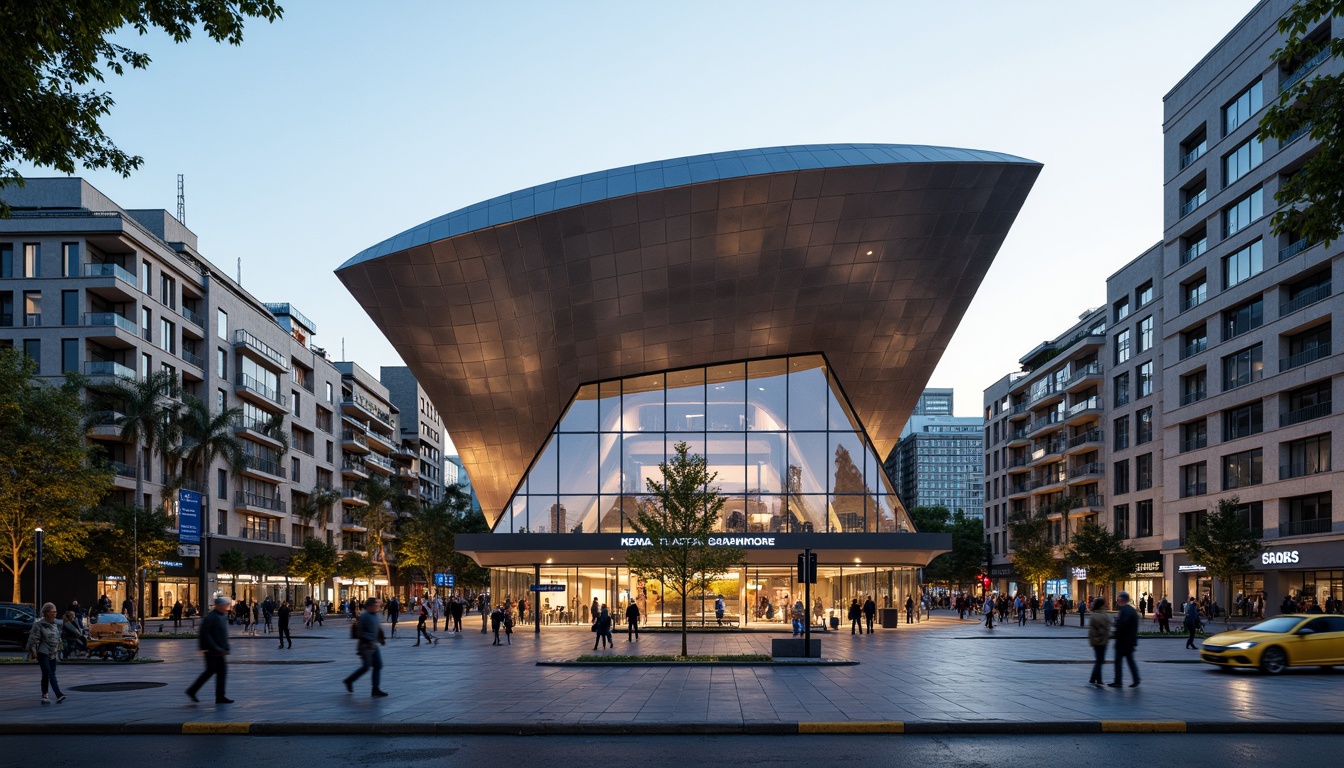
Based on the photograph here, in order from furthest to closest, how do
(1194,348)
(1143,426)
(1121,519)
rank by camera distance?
1. (1121,519)
2. (1143,426)
3. (1194,348)

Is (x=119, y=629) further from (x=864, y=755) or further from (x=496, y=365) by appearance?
(x=864, y=755)

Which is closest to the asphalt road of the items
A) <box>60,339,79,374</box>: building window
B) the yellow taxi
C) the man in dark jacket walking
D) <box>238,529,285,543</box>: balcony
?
the man in dark jacket walking

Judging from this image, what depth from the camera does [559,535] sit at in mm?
50281

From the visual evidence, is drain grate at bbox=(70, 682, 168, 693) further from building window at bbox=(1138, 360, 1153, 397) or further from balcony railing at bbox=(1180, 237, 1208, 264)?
building window at bbox=(1138, 360, 1153, 397)

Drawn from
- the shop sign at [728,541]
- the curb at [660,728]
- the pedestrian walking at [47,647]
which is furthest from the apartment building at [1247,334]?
the pedestrian walking at [47,647]

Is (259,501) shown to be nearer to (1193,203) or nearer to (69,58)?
(1193,203)

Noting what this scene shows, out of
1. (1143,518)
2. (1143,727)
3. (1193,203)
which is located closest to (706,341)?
(1143,727)

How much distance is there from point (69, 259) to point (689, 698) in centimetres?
5936

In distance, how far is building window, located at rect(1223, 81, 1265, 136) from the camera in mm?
60644

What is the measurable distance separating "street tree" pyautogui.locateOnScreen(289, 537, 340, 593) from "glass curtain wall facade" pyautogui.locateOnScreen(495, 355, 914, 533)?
138 ft

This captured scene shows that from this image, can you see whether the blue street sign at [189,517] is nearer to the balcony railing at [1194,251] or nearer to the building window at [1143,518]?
the balcony railing at [1194,251]

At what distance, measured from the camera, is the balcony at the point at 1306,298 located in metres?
55.3

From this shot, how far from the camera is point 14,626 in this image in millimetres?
35719

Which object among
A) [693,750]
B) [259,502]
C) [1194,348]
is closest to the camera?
[693,750]
